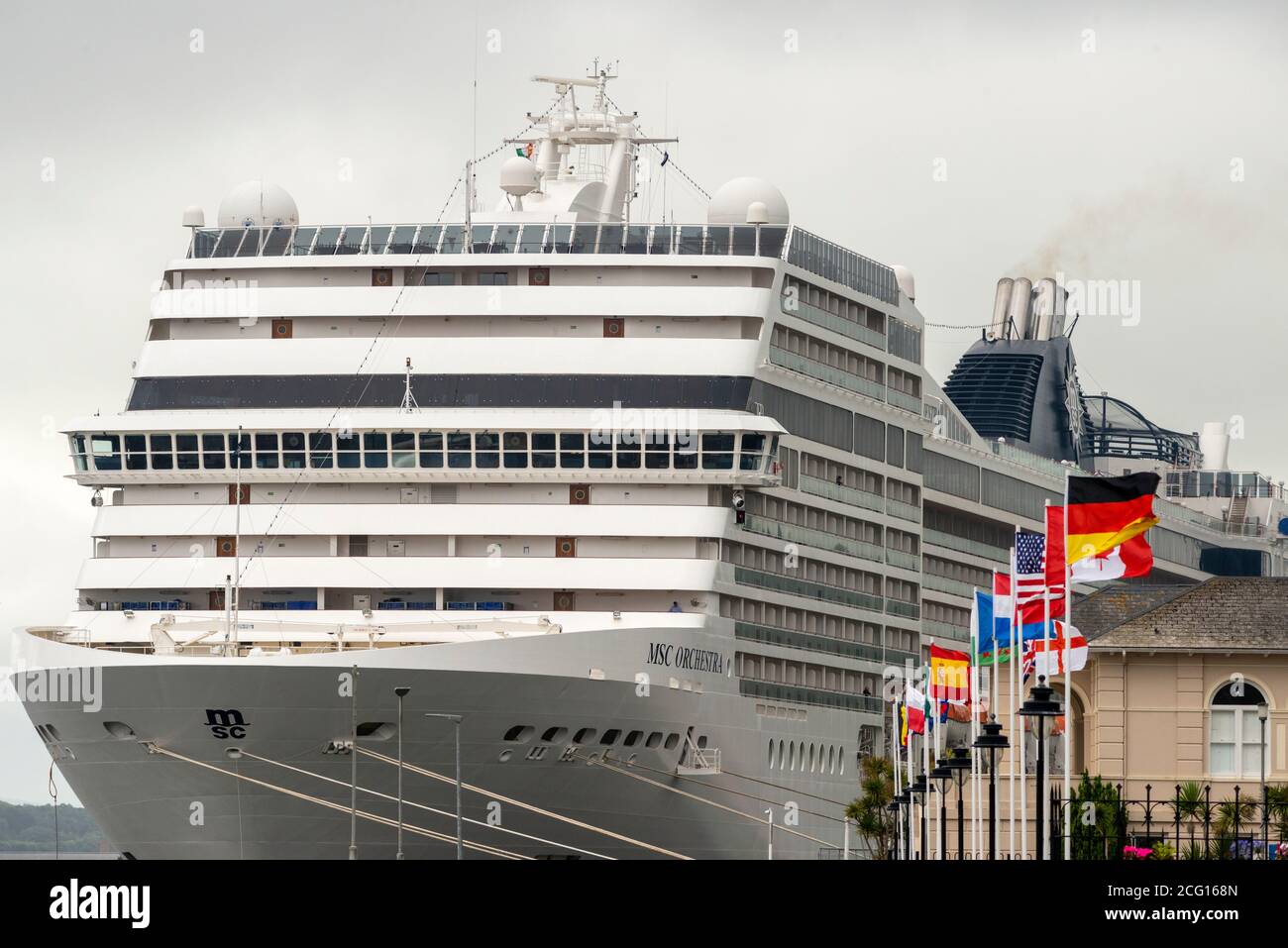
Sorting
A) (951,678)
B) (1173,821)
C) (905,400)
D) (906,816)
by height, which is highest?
(905,400)

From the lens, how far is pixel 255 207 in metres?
65.0

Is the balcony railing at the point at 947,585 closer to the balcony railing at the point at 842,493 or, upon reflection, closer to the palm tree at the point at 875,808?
the balcony railing at the point at 842,493

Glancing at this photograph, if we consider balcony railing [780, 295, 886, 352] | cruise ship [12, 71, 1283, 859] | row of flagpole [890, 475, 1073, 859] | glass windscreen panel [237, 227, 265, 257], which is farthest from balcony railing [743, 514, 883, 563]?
glass windscreen panel [237, 227, 265, 257]

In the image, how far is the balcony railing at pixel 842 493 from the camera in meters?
64.9

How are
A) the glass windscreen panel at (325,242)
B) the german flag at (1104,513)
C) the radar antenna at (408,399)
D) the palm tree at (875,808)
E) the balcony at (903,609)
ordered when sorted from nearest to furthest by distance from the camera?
the german flag at (1104,513), the radar antenna at (408,399), the glass windscreen panel at (325,242), the palm tree at (875,808), the balcony at (903,609)

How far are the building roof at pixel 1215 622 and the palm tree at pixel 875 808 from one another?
1098 cm

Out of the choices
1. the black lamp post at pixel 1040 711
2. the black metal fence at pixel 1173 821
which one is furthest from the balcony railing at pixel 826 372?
the black lamp post at pixel 1040 711

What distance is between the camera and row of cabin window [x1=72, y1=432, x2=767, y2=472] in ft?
189

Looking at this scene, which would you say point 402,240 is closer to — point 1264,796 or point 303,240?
point 303,240

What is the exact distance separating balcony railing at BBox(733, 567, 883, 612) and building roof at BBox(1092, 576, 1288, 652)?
7877 millimetres

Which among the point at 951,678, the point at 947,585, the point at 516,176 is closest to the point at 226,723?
the point at 951,678

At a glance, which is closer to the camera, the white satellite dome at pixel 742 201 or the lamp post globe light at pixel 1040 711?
the lamp post globe light at pixel 1040 711

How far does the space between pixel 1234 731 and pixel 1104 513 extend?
17.4m
